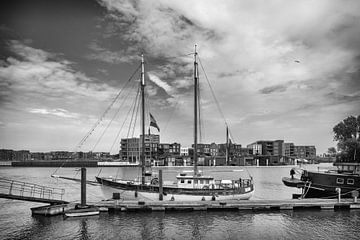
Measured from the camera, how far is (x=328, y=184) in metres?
42.9

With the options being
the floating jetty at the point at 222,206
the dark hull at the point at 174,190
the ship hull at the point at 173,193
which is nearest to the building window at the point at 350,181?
the floating jetty at the point at 222,206

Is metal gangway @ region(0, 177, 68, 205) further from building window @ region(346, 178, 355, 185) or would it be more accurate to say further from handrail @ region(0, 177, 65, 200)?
building window @ region(346, 178, 355, 185)

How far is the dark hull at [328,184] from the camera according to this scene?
40.3 metres

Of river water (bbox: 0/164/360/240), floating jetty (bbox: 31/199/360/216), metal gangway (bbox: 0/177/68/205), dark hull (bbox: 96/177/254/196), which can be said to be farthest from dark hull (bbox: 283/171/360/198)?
metal gangway (bbox: 0/177/68/205)

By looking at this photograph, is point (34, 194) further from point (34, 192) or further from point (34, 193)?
point (34, 192)

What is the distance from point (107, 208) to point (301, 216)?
71.5 feet

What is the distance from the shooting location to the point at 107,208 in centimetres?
3356

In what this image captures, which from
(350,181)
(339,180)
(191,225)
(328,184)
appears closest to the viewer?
(191,225)

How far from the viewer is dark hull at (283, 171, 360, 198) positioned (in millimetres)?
40312

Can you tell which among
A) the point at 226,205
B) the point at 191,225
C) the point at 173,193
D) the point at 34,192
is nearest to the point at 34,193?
the point at 34,192

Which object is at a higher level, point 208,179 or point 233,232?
point 208,179

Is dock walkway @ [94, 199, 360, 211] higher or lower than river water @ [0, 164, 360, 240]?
higher

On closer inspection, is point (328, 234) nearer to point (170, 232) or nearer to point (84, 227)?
point (170, 232)

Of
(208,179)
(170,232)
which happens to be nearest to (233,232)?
(170,232)
